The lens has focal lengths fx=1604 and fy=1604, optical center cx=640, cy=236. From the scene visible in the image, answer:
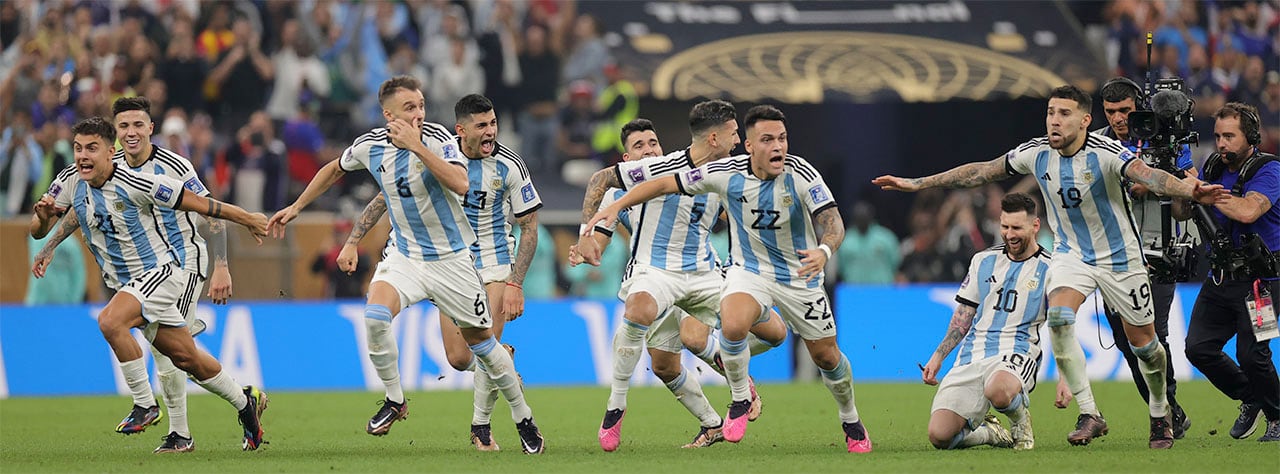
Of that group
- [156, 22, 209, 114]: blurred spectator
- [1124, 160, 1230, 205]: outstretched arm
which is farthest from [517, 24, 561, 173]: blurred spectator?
[1124, 160, 1230, 205]: outstretched arm

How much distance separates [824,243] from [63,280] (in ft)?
39.0

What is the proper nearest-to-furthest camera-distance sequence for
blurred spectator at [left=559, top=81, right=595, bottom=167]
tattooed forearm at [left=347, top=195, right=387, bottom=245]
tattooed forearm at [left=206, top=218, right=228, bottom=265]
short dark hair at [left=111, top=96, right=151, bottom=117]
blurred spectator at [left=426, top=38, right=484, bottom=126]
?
1. tattooed forearm at [left=347, top=195, right=387, bottom=245]
2. short dark hair at [left=111, top=96, right=151, bottom=117]
3. tattooed forearm at [left=206, top=218, right=228, bottom=265]
4. blurred spectator at [left=559, top=81, right=595, bottom=167]
5. blurred spectator at [left=426, top=38, right=484, bottom=126]

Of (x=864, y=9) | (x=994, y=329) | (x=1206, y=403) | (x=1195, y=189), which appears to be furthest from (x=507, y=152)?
(x=864, y=9)

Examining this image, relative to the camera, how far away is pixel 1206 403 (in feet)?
45.4

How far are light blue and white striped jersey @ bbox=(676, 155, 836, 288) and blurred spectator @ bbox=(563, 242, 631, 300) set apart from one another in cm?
939

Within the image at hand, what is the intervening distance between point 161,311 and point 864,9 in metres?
14.6

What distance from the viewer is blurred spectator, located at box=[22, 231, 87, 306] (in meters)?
18.3

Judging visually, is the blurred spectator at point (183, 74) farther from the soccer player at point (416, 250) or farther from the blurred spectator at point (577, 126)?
the soccer player at point (416, 250)

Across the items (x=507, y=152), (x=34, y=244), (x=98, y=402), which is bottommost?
(x=98, y=402)

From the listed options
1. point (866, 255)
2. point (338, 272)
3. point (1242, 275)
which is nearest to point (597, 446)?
point (1242, 275)

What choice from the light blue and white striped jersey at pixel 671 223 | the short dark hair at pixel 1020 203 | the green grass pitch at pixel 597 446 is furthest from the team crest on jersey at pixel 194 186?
the short dark hair at pixel 1020 203

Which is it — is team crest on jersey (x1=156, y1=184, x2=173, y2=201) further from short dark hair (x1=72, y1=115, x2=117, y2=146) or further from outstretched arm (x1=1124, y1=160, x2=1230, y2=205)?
outstretched arm (x1=1124, y1=160, x2=1230, y2=205)

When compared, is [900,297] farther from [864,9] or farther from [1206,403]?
[864,9]

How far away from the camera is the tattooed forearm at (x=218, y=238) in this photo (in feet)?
35.4
